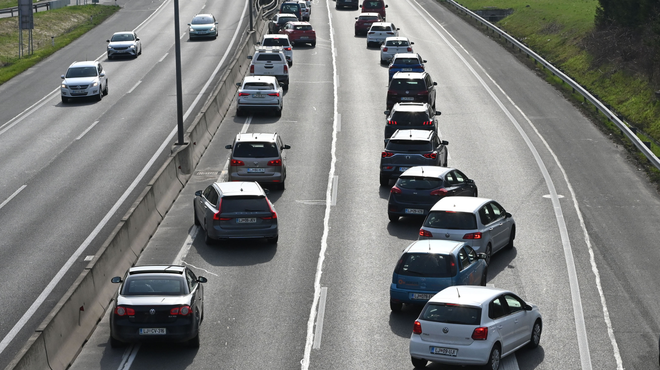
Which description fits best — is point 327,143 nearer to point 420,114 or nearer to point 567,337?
point 420,114

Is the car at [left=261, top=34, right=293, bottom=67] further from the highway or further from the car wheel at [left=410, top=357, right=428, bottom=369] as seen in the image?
the car wheel at [left=410, top=357, right=428, bottom=369]

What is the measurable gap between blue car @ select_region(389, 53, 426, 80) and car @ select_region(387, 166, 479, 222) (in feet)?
64.5

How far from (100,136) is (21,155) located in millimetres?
3338

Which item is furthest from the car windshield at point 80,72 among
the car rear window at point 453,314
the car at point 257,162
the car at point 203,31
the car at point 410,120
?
the car rear window at point 453,314

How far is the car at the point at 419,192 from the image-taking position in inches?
948

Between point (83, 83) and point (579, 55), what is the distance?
2392cm

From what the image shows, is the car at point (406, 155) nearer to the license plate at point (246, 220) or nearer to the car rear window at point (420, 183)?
the car rear window at point (420, 183)

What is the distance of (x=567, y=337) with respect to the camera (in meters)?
16.9

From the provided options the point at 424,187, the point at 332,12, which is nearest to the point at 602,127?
the point at 424,187

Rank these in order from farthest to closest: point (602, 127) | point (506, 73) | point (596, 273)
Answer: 1. point (506, 73)
2. point (602, 127)
3. point (596, 273)

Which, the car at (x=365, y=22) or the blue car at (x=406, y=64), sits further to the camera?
the car at (x=365, y=22)

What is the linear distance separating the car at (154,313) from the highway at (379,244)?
437mm

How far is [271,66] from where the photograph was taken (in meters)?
43.2

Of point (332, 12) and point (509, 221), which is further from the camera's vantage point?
point (332, 12)
